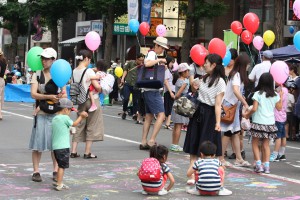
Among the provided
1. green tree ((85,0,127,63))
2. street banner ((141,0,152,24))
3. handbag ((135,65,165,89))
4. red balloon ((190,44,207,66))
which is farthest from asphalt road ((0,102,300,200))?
green tree ((85,0,127,63))

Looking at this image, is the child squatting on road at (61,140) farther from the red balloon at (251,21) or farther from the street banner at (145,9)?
the street banner at (145,9)

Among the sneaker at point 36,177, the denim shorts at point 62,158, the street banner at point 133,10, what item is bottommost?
the sneaker at point 36,177

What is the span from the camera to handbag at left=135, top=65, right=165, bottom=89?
518 inches

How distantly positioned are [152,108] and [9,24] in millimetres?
41110

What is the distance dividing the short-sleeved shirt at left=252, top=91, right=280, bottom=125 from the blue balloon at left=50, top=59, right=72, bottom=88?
323 cm

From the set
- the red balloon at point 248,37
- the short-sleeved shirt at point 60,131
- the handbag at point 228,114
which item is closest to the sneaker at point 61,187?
the short-sleeved shirt at point 60,131

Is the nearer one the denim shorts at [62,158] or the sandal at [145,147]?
the denim shorts at [62,158]

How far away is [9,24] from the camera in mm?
52781

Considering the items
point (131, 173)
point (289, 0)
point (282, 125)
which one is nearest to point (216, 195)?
point (131, 173)

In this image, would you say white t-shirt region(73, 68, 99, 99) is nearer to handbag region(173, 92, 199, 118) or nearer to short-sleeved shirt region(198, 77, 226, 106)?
handbag region(173, 92, 199, 118)

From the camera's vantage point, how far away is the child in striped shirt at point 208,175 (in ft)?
29.6

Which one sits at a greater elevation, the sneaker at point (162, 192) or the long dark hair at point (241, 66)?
the long dark hair at point (241, 66)

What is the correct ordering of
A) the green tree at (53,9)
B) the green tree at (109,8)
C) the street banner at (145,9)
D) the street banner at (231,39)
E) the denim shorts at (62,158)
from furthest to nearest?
the green tree at (53,9) < the green tree at (109,8) < the street banner at (145,9) < the street banner at (231,39) < the denim shorts at (62,158)

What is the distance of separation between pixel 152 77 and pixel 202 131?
3.22 meters
